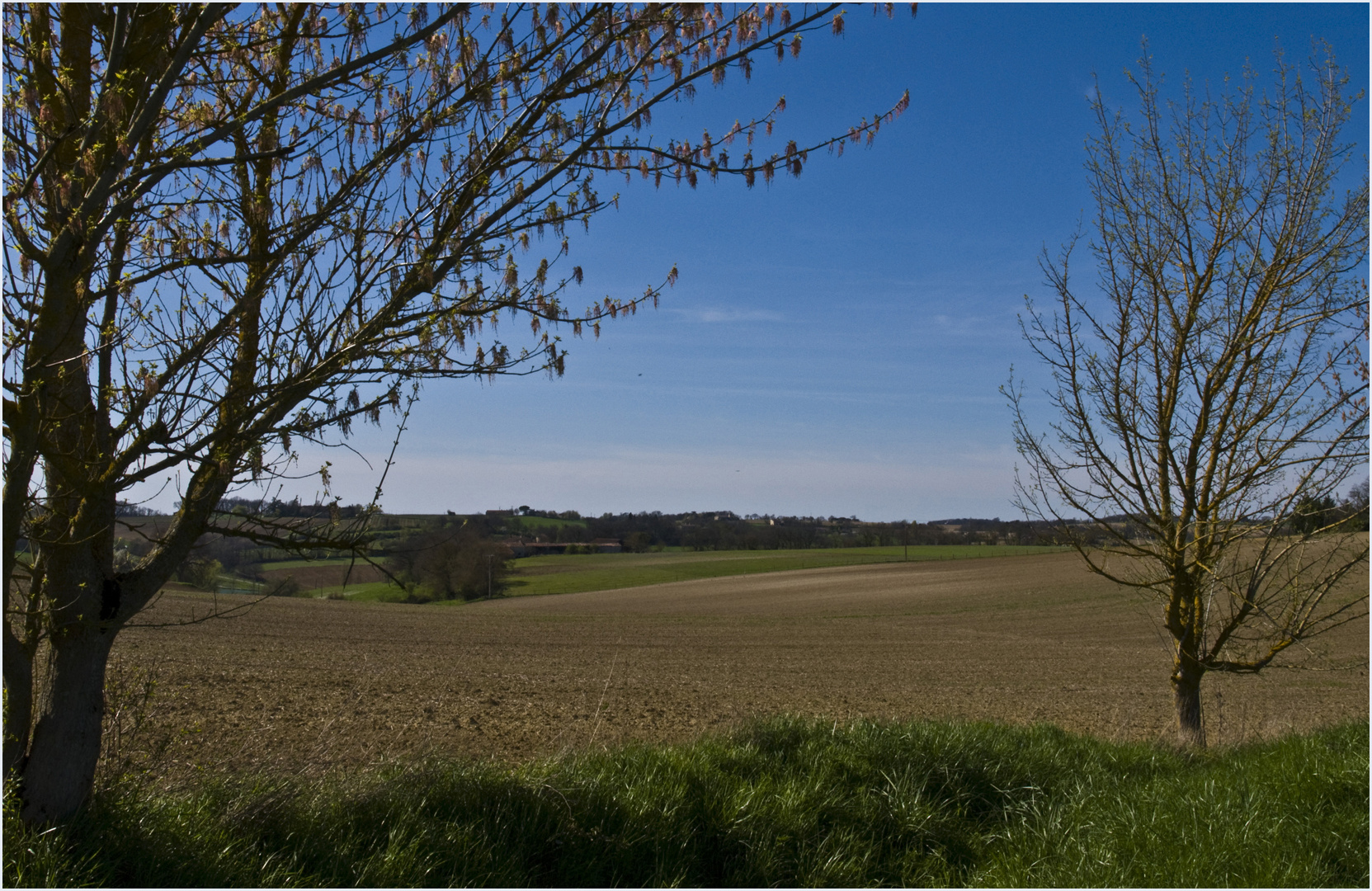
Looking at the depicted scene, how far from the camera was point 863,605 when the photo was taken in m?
44.4

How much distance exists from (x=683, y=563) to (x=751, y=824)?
230 ft

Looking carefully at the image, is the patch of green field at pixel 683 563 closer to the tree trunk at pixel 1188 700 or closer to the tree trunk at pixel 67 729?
the tree trunk at pixel 1188 700

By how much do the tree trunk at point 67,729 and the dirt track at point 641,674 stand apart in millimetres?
466

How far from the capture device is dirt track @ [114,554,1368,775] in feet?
36.5

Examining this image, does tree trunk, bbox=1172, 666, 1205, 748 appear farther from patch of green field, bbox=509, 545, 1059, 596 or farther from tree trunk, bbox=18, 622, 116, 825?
patch of green field, bbox=509, 545, 1059, 596

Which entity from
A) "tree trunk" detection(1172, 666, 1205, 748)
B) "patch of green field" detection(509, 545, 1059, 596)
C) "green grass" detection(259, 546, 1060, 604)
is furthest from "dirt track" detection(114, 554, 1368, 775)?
"patch of green field" detection(509, 545, 1059, 596)

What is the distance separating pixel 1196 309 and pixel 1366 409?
162 cm

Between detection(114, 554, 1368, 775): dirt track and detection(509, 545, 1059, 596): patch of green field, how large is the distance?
16.8 m

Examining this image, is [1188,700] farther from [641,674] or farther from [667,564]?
[667,564]

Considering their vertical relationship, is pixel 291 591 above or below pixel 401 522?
below

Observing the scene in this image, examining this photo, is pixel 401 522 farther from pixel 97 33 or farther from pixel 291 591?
pixel 97 33

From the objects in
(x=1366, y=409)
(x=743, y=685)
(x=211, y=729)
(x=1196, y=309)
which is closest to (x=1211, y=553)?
(x=1366, y=409)

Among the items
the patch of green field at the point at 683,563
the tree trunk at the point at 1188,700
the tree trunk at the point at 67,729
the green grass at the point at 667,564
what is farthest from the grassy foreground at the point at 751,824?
the patch of green field at the point at 683,563

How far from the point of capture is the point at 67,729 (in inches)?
146
